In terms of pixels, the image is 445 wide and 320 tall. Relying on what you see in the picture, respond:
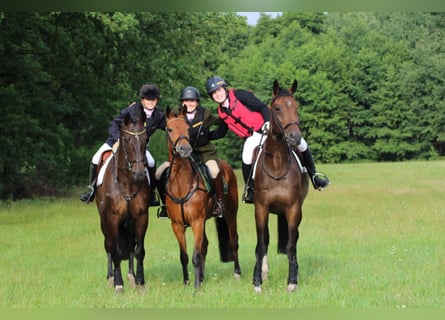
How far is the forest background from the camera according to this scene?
2436 cm

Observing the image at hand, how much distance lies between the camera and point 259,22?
74.9 meters

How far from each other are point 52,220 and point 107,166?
1029 cm

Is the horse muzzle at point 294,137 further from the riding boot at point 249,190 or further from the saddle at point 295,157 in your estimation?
the riding boot at point 249,190

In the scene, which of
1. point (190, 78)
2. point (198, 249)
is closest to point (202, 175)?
point (198, 249)

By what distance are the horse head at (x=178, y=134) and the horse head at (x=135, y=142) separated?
331 mm

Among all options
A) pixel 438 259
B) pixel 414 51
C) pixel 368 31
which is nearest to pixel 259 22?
pixel 368 31

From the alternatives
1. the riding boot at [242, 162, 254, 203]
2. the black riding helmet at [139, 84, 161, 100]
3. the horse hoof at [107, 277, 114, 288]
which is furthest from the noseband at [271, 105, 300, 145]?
the horse hoof at [107, 277, 114, 288]

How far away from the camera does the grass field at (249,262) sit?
877 centimetres

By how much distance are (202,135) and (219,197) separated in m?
0.98

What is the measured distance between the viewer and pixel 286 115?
8.69 metres

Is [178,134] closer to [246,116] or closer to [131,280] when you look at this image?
[246,116]

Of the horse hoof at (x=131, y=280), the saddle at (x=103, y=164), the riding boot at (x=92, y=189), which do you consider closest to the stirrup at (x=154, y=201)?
the saddle at (x=103, y=164)

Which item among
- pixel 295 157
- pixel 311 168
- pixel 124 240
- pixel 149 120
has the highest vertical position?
pixel 149 120

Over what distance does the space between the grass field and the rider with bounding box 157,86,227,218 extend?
1311 mm
